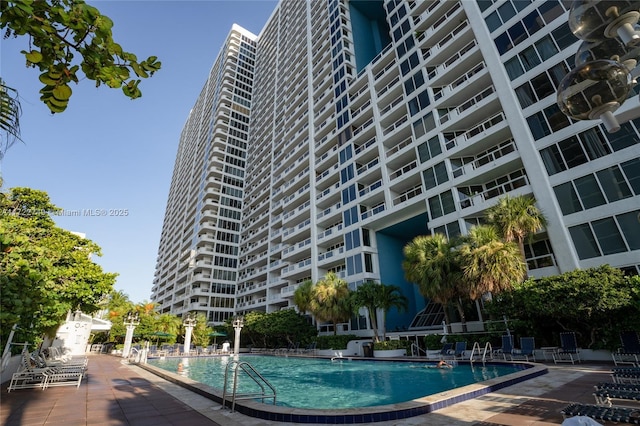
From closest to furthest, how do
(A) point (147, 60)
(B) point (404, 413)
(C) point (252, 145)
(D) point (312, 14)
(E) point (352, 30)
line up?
1. (A) point (147, 60)
2. (B) point (404, 413)
3. (E) point (352, 30)
4. (D) point (312, 14)
5. (C) point (252, 145)

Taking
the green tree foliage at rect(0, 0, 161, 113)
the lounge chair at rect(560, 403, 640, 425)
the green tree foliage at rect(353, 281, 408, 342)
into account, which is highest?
the green tree foliage at rect(353, 281, 408, 342)

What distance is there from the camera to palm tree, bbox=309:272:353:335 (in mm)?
28203

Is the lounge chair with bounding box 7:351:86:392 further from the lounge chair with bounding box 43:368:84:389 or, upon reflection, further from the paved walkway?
the paved walkway

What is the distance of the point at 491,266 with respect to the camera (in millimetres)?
17281

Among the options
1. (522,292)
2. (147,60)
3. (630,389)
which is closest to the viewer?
(147,60)

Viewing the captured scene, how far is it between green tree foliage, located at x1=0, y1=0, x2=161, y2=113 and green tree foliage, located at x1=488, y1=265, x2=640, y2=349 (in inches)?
728

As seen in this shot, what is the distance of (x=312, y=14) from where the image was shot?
53.9 m

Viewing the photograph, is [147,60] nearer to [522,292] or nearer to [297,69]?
[522,292]

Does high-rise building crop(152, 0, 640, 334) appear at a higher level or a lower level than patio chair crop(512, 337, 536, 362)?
higher

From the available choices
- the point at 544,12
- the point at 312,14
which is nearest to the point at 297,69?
the point at 312,14

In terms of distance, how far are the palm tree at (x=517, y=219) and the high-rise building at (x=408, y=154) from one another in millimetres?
1274

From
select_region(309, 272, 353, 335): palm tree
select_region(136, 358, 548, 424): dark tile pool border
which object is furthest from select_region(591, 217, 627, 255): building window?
select_region(309, 272, 353, 335): palm tree

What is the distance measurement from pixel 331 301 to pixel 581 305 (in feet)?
61.6

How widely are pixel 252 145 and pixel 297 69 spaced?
2066cm
